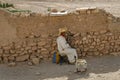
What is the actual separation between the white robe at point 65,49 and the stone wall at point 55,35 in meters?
0.36

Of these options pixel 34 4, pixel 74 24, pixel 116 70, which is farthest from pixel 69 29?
pixel 34 4

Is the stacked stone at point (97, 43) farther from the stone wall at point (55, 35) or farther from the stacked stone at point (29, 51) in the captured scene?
the stacked stone at point (29, 51)

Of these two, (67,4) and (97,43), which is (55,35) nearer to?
(97,43)

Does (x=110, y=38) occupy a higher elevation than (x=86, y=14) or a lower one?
lower

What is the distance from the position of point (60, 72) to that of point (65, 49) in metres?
0.82

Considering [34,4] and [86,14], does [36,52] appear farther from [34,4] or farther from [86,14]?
[34,4]

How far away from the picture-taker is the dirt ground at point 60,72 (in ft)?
28.4

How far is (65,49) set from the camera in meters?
9.52

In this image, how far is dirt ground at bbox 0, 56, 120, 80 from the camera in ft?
28.4

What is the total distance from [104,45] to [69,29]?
1271mm

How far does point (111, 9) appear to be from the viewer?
56.8 feet

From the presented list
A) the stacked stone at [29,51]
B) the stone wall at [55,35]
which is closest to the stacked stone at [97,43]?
the stone wall at [55,35]

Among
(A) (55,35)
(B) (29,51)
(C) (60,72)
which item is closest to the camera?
(C) (60,72)

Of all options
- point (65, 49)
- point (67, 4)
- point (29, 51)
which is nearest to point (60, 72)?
point (65, 49)
